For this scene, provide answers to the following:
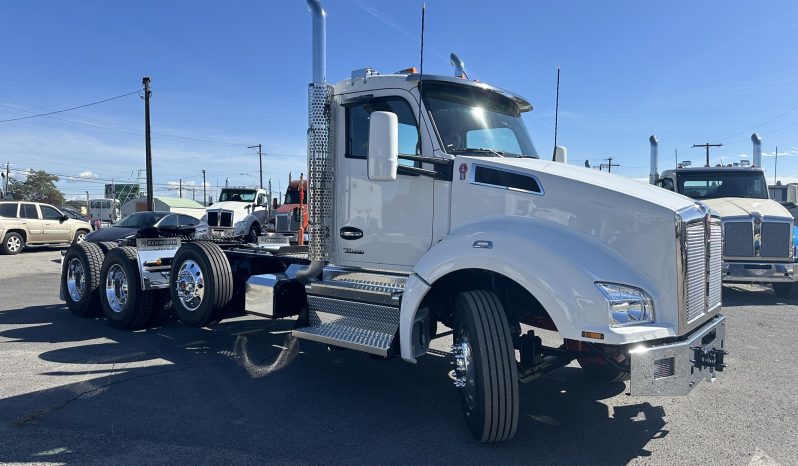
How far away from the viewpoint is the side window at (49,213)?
1944 cm

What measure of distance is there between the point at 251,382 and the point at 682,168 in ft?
34.0

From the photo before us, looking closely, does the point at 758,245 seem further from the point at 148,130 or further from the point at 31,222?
the point at 148,130

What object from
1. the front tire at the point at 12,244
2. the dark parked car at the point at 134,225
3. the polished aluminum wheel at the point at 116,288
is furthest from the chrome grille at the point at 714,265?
the front tire at the point at 12,244

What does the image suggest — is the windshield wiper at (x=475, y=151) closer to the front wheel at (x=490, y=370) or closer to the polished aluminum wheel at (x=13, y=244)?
the front wheel at (x=490, y=370)

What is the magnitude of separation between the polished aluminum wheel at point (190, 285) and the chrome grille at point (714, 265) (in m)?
4.93

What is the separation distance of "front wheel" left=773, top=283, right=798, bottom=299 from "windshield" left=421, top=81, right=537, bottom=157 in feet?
26.9

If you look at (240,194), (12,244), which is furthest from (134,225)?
(240,194)

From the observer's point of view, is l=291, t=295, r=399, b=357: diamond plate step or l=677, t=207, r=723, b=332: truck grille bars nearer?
l=677, t=207, r=723, b=332: truck grille bars

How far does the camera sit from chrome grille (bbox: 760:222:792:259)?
9.43 m

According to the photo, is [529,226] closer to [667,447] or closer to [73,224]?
[667,447]

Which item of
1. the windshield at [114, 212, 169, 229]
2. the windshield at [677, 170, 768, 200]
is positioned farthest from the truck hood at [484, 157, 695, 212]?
the windshield at [114, 212, 169, 229]

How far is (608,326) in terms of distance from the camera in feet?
10.2

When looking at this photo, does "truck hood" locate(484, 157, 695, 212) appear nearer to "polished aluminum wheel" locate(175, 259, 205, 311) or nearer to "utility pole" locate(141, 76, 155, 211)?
"polished aluminum wheel" locate(175, 259, 205, 311)

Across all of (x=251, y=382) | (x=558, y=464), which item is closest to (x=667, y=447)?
(x=558, y=464)
